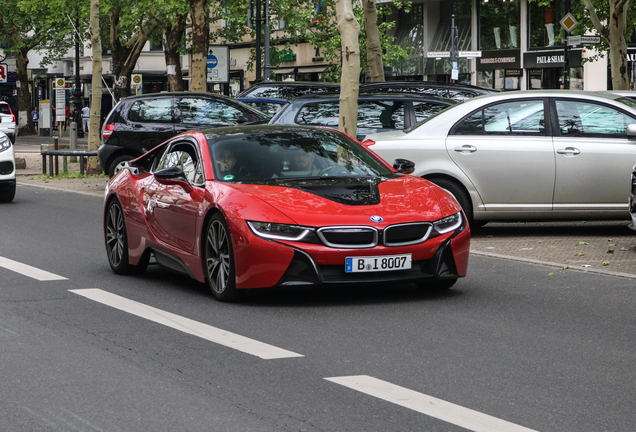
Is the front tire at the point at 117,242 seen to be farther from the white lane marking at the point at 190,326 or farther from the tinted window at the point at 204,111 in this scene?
the tinted window at the point at 204,111

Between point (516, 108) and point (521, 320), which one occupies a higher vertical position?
point (516, 108)

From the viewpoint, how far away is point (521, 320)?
24.6ft

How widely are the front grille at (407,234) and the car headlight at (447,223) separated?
75mm

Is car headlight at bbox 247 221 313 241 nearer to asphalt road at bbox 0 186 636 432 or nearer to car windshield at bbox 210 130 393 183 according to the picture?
asphalt road at bbox 0 186 636 432

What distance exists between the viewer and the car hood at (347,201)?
25.7 ft

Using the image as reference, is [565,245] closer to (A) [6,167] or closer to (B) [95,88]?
(A) [6,167]

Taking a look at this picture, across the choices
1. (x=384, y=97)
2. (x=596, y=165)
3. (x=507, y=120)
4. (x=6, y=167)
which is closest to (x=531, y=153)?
(x=507, y=120)

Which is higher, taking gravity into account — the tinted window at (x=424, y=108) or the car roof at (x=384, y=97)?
the car roof at (x=384, y=97)

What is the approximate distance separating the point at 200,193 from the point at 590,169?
533cm

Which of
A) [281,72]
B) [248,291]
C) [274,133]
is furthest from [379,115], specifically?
[281,72]

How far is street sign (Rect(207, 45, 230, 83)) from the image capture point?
32062mm

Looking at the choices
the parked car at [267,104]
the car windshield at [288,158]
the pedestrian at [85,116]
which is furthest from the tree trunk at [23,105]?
the car windshield at [288,158]

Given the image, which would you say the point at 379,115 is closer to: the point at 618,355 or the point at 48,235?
the point at 48,235

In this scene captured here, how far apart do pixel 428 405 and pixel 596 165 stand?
7628 mm
